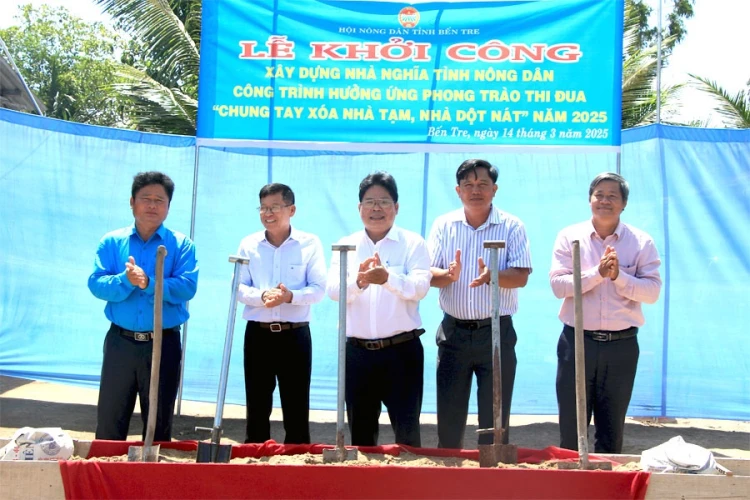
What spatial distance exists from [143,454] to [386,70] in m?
2.83

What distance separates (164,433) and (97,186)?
91.8 inches

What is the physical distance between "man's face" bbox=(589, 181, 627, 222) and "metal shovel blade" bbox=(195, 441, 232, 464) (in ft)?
6.53

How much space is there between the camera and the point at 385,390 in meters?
3.55

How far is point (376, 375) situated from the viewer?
3531 millimetres

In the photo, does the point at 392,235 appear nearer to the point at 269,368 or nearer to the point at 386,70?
the point at 269,368

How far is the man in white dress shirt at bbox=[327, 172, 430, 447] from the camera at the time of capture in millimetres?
3510

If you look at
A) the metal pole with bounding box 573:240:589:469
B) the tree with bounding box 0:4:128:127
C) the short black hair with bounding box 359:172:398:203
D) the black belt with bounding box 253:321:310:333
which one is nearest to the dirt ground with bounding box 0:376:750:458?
the black belt with bounding box 253:321:310:333

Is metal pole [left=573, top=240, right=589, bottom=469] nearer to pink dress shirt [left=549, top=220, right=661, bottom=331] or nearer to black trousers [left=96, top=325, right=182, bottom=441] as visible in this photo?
pink dress shirt [left=549, top=220, right=661, bottom=331]

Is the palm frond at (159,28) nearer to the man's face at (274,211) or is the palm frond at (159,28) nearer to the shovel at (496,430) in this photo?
the man's face at (274,211)

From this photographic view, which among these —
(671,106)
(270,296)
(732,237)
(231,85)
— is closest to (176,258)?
(270,296)

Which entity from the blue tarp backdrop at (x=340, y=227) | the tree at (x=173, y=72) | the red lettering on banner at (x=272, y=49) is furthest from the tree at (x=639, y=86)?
the red lettering on banner at (x=272, y=49)

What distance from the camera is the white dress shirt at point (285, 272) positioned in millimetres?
3859

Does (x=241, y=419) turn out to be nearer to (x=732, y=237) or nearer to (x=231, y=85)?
(x=231, y=85)

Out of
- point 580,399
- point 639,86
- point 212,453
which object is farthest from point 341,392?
point 639,86
